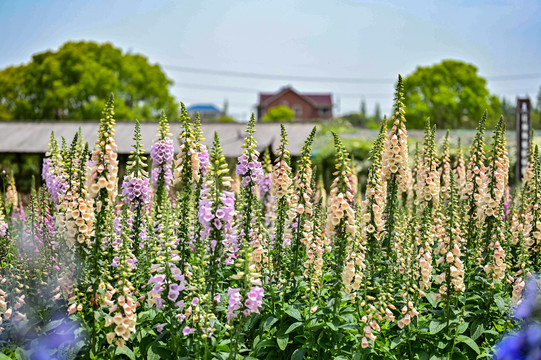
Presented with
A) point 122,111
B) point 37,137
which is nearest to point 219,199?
point 37,137

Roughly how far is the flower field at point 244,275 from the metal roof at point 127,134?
1537cm

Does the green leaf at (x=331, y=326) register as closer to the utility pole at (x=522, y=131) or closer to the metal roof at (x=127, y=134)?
the utility pole at (x=522, y=131)

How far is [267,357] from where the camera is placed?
4957 millimetres

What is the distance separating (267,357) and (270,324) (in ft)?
1.14

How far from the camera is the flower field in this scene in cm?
453

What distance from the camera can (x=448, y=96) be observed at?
47.1m

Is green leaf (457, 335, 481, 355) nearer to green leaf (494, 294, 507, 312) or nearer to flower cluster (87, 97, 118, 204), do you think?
green leaf (494, 294, 507, 312)

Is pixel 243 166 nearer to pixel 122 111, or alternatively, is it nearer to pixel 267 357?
pixel 267 357

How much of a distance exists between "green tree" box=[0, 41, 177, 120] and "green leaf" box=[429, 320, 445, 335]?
34000mm

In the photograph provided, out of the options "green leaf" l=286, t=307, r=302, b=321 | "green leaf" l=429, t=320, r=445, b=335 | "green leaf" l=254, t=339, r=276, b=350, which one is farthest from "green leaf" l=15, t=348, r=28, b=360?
"green leaf" l=429, t=320, r=445, b=335

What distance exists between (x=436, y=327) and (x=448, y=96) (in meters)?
45.8

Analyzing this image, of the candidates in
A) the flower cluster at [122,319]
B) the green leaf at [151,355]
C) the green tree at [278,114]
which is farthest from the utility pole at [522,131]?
the green tree at [278,114]

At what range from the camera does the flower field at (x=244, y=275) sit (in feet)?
14.9

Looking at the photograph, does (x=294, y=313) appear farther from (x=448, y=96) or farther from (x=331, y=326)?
(x=448, y=96)
